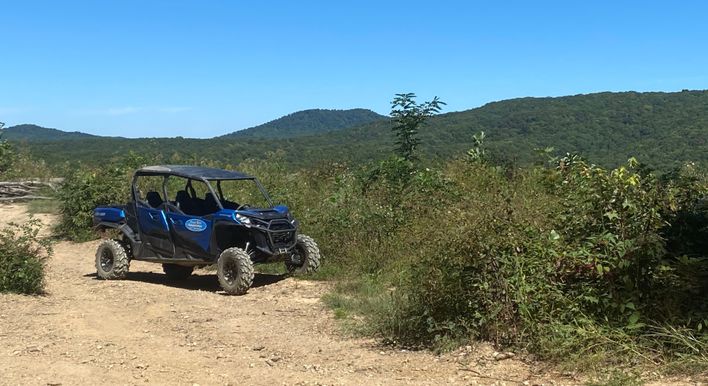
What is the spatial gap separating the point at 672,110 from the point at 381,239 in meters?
51.1

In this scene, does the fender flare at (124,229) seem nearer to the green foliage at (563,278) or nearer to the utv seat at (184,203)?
the utv seat at (184,203)

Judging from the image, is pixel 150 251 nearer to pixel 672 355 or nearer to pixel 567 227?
pixel 567 227

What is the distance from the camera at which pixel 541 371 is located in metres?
5.03

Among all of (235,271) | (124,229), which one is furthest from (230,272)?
(124,229)

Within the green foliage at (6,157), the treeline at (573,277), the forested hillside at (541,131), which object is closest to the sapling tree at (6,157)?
the green foliage at (6,157)

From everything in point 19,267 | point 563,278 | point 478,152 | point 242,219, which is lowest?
point 19,267

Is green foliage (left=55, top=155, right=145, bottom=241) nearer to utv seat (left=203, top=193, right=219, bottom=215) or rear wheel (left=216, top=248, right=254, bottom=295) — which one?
utv seat (left=203, top=193, right=219, bottom=215)

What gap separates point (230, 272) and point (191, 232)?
2.96 ft

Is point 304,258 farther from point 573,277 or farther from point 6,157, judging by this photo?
point 6,157

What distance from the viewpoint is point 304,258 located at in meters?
10.1

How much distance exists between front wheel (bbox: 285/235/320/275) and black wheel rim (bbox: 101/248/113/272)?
110 inches

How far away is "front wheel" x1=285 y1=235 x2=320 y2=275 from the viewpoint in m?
10.0

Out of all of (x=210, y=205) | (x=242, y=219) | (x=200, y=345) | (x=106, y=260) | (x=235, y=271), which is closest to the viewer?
(x=200, y=345)

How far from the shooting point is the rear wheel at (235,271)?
8969 mm
